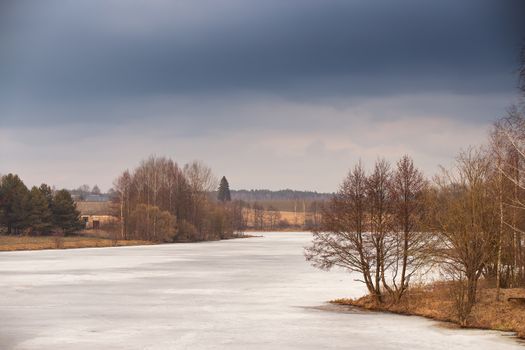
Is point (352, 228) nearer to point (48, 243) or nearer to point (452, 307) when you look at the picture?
point (452, 307)

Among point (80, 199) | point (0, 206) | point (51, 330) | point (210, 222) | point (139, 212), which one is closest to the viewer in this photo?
point (51, 330)

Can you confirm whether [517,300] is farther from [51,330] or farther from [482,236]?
[51,330]

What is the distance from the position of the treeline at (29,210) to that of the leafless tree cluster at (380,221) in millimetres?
60027

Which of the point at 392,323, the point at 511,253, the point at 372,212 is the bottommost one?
the point at 392,323

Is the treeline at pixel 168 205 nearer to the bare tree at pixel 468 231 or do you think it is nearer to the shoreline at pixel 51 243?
Result: the shoreline at pixel 51 243

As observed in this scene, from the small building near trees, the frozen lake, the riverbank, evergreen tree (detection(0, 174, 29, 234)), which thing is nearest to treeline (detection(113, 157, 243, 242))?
the small building near trees

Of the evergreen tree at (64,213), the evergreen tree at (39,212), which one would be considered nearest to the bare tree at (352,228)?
the evergreen tree at (39,212)

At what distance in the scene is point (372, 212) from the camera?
22.9 m

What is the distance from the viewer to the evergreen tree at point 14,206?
75438mm

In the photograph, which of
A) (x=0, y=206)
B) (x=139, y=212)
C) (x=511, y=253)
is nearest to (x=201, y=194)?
(x=139, y=212)

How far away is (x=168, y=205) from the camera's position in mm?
98625

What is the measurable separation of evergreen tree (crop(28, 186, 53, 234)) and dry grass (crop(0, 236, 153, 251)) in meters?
2.07

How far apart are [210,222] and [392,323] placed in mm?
83935

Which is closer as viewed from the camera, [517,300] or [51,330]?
[51,330]
